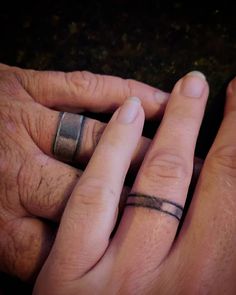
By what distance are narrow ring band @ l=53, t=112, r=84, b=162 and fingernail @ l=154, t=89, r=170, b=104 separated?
300 mm

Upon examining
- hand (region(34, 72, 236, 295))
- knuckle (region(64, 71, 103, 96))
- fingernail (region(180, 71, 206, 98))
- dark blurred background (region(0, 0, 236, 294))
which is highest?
dark blurred background (region(0, 0, 236, 294))

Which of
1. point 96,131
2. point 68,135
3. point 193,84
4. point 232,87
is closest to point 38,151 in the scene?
point 68,135

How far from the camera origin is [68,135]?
4.24 feet

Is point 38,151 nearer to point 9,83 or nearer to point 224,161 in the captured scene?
point 9,83

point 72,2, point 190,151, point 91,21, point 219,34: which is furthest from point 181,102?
point 72,2

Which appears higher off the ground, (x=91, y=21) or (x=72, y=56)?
(x=91, y=21)

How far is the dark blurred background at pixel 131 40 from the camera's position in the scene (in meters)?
1.29

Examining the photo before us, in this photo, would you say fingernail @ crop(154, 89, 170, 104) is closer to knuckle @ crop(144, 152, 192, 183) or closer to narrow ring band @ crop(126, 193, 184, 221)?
knuckle @ crop(144, 152, 192, 183)

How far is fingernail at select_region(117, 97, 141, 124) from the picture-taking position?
119 cm

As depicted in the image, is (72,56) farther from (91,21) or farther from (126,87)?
(126,87)

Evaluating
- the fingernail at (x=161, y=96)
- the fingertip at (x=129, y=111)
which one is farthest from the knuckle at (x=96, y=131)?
the fingernail at (x=161, y=96)

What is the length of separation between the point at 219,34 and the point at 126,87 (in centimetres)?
41

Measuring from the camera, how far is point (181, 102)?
121 centimetres

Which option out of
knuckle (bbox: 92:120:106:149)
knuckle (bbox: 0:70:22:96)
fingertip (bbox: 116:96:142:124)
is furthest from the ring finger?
knuckle (bbox: 0:70:22:96)
